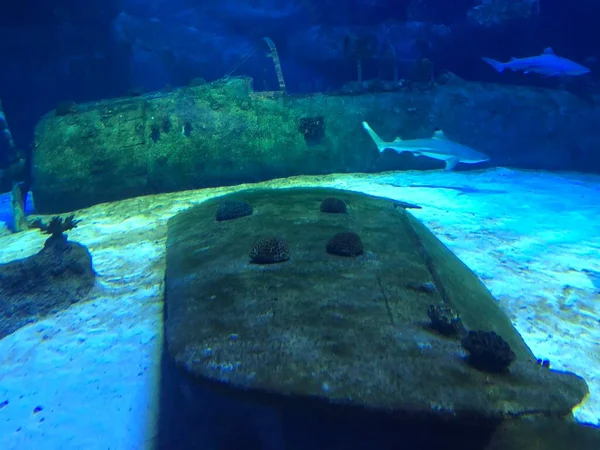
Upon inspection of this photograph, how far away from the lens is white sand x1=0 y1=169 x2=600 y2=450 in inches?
133

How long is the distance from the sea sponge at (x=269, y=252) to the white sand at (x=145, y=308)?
1.42 metres

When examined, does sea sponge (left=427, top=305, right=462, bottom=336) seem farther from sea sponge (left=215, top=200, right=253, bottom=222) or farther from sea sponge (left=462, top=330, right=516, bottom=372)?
sea sponge (left=215, top=200, right=253, bottom=222)

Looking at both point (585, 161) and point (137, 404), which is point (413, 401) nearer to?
point (137, 404)

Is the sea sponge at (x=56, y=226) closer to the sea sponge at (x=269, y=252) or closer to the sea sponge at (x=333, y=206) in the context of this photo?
the sea sponge at (x=269, y=252)

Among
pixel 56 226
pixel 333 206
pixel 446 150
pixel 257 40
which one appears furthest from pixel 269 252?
pixel 257 40

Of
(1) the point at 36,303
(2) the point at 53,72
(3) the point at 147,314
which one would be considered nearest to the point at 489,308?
(3) the point at 147,314

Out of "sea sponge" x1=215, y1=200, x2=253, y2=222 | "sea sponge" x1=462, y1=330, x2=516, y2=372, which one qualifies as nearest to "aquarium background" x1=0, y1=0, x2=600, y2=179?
"sea sponge" x1=215, y1=200, x2=253, y2=222

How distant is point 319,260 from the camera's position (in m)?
4.41

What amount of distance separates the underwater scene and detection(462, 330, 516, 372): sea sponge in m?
0.01

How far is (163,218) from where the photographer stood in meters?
8.71

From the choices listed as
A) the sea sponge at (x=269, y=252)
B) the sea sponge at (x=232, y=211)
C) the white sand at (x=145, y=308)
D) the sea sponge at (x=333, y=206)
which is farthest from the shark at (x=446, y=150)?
the sea sponge at (x=269, y=252)

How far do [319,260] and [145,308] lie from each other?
239 cm

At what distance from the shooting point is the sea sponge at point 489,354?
8.34ft

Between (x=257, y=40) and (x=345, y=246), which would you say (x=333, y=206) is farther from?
(x=257, y=40)
